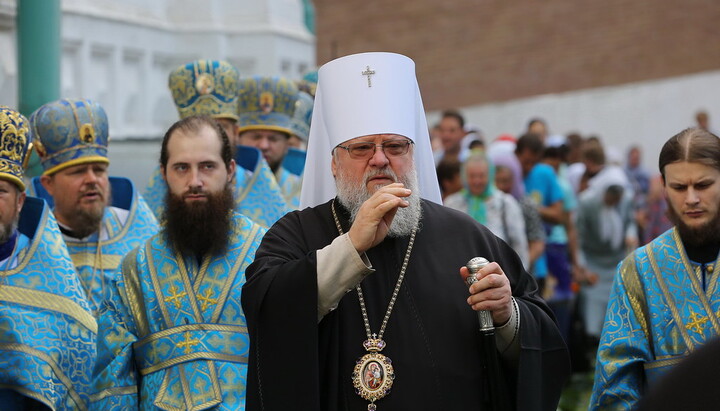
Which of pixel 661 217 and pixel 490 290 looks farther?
pixel 661 217

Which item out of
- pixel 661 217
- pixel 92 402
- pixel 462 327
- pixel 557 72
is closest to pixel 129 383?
pixel 92 402

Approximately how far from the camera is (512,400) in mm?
4156

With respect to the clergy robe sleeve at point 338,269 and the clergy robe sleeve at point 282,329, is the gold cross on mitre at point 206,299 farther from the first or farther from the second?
the clergy robe sleeve at point 338,269

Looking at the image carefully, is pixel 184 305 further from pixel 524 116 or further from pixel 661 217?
pixel 524 116

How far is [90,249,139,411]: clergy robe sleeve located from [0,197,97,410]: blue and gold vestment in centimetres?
20

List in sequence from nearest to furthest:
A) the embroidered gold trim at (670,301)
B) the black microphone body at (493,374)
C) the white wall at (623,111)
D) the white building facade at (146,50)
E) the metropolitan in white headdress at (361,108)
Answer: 1. the black microphone body at (493,374)
2. the metropolitan in white headdress at (361,108)
3. the embroidered gold trim at (670,301)
4. the white building facade at (146,50)
5. the white wall at (623,111)

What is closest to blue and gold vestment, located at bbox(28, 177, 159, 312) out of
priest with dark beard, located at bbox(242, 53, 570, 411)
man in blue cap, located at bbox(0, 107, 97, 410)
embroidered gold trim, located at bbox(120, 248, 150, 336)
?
man in blue cap, located at bbox(0, 107, 97, 410)

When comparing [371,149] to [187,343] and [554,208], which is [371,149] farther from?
[554,208]

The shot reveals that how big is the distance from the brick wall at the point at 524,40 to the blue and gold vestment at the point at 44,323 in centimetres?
1732

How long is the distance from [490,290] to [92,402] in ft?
6.31

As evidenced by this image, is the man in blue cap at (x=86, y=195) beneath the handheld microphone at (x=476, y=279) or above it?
above

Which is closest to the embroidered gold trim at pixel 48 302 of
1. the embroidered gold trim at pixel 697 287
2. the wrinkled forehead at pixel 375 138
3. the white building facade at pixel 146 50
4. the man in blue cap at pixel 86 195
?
the man in blue cap at pixel 86 195

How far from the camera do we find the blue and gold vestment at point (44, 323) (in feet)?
16.6

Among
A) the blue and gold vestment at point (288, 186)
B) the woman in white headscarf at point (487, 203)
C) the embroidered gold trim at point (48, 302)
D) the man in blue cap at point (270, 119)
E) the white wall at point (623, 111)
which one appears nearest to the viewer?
the embroidered gold trim at point (48, 302)
